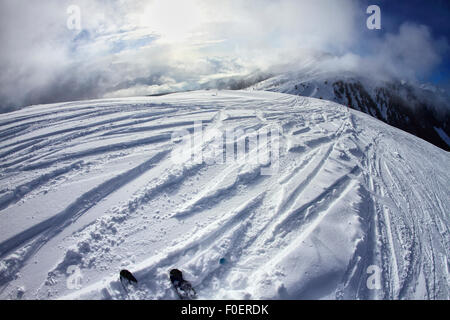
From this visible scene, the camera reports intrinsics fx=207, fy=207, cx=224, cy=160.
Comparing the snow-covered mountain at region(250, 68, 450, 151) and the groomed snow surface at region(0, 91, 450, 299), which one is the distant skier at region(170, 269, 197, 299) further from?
the snow-covered mountain at region(250, 68, 450, 151)

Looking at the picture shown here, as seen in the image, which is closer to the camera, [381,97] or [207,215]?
[207,215]

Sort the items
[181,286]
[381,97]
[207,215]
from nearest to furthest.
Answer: [181,286]
[207,215]
[381,97]

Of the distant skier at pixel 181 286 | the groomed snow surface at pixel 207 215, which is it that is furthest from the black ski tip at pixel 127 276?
the distant skier at pixel 181 286

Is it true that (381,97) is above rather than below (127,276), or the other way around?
above

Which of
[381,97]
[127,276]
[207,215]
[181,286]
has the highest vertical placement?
[381,97]

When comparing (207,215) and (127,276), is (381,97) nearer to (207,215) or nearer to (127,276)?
(207,215)

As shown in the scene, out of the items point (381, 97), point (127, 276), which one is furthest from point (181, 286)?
point (381, 97)
